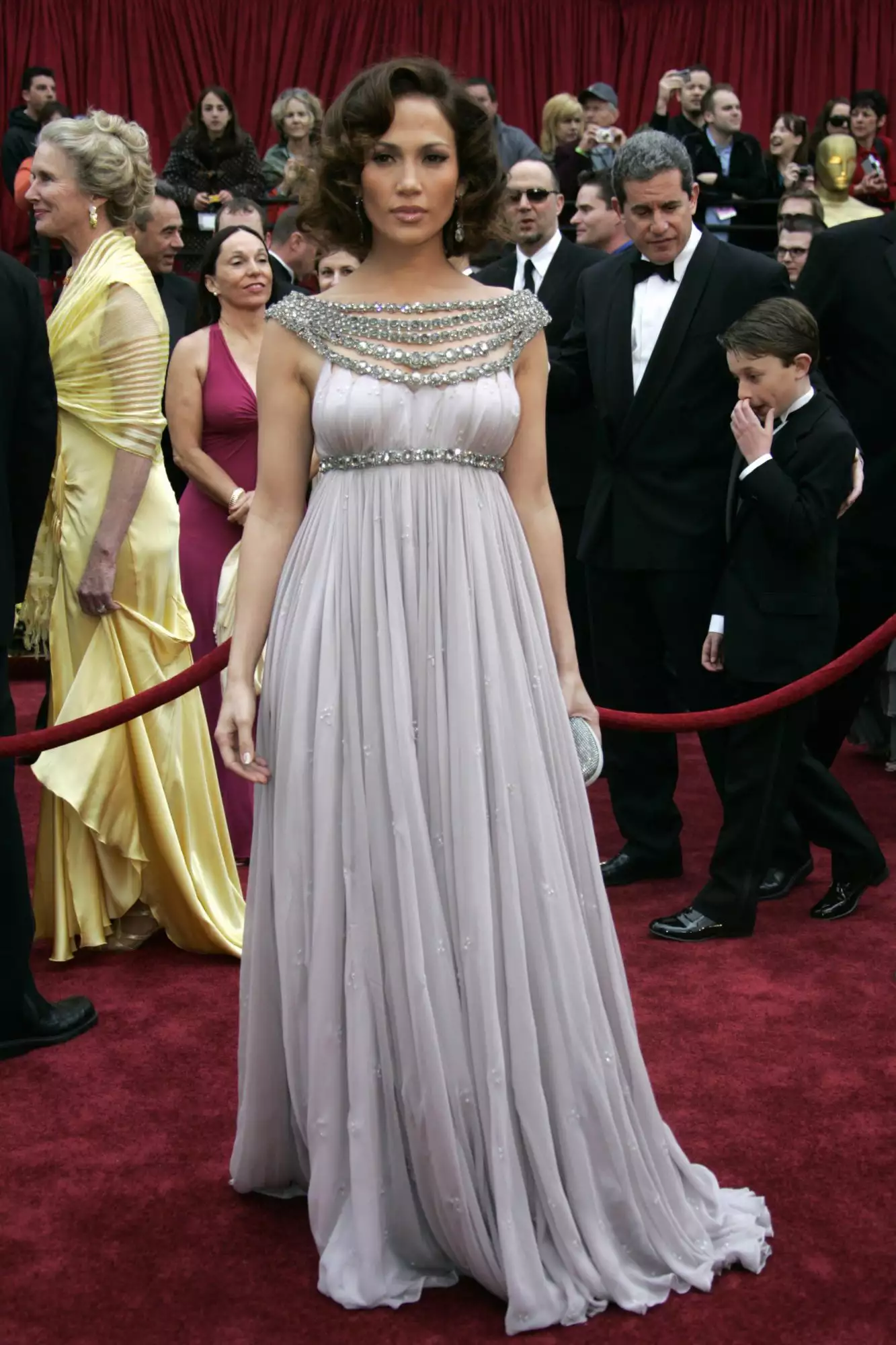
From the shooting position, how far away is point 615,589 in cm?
448

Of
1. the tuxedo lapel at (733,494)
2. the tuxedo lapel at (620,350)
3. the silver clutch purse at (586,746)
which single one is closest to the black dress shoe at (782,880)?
the tuxedo lapel at (733,494)

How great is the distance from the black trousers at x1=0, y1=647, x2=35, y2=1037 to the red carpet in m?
0.15

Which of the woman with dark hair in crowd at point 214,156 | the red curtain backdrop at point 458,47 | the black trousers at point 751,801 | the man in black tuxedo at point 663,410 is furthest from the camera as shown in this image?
the red curtain backdrop at point 458,47

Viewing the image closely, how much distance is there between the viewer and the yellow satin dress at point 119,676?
12.9ft

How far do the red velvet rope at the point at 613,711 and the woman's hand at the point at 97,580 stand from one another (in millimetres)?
482

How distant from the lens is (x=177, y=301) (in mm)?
6812

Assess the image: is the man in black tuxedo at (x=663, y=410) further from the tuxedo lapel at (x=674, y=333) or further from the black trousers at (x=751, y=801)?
the black trousers at (x=751, y=801)

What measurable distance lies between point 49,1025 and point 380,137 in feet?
6.52

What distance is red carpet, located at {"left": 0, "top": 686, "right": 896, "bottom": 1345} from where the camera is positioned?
93.9 inches

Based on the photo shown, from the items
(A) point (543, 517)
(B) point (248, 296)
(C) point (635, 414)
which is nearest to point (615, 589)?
(C) point (635, 414)

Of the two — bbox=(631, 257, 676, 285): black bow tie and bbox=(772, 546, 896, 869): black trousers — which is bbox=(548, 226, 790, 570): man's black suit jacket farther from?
bbox=(772, 546, 896, 869): black trousers

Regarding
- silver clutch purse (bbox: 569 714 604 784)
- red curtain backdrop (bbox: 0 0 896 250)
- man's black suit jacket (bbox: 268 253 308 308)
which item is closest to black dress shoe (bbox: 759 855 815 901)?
silver clutch purse (bbox: 569 714 604 784)

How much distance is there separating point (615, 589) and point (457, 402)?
2.12 meters

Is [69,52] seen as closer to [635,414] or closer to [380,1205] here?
[635,414]
